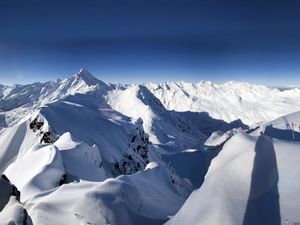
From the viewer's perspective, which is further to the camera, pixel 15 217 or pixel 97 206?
pixel 97 206

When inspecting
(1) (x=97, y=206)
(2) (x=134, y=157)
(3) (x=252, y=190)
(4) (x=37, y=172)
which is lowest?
(2) (x=134, y=157)

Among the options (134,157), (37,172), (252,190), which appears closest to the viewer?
(252,190)

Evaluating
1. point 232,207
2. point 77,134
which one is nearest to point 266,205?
point 232,207

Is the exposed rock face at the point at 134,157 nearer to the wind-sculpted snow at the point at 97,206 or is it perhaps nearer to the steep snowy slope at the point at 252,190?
the wind-sculpted snow at the point at 97,206

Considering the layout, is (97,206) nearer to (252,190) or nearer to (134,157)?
(252,190)

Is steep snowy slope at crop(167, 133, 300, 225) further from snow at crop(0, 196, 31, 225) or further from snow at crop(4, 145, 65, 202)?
snow at crop(4, 145, 65, 202)

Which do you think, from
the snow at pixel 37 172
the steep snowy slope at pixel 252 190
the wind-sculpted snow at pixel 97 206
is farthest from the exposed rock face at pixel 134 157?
the steep snowy slope at pixel 252 190

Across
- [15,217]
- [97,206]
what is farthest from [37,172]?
[97,206]

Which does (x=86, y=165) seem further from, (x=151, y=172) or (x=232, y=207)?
(x=232, y=207)
